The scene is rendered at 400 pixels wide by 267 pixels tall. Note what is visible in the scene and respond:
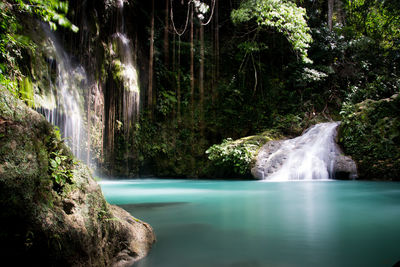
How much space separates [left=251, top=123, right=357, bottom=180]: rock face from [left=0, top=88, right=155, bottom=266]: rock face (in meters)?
8.17

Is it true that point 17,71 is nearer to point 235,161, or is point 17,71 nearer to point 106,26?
point 106,26

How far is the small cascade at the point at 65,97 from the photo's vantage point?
247 inches

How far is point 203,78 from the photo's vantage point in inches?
527

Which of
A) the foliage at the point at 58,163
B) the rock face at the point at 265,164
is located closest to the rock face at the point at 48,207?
the foliage at the point at 58,163

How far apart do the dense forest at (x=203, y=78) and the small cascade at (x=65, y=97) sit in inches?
2.8

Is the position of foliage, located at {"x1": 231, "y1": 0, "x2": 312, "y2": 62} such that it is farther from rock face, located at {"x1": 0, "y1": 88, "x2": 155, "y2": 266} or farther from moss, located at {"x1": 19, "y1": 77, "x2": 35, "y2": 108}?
rock face, located at {"x1": 0, "y1": 88, "x2": 155, "y2": 266}

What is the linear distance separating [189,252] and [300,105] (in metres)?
13.1

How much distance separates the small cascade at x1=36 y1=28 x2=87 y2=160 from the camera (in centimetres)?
628

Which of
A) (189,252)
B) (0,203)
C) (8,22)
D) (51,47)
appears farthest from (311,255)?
(51,47)

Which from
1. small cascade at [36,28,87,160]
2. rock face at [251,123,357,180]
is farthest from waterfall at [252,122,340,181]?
small cascade at [36,28,87,160]

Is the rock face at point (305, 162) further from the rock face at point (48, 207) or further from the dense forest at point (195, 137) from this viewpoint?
the rock face at point (48, 207)

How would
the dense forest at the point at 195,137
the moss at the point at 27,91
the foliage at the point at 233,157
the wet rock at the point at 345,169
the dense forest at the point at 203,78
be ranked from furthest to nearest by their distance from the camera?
the foliage at the point at 233,157 < the wet rock at the point at 345,169 < the dense forest at the point at 203,78 < the moss at the point at 27,91 < the dense forest at the point at 195,137

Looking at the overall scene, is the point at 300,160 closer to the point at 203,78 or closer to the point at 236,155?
the point at 236,155

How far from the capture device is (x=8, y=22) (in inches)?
151
